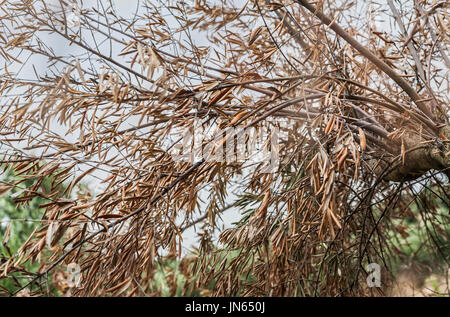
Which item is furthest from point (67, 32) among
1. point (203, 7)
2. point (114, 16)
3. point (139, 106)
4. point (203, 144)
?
point (203, 7)

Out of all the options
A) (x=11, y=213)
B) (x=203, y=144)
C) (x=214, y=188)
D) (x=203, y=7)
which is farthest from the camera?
(x=11, y=213)

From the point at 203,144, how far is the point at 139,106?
24 centimetres

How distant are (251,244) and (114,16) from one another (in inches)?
41.8

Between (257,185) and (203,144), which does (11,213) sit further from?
(203,144)

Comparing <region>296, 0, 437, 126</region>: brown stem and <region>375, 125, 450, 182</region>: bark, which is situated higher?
<region>296, 0, 437, 126</region>: brown stem

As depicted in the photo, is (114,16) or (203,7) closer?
(114,16)

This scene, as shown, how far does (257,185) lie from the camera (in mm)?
1976

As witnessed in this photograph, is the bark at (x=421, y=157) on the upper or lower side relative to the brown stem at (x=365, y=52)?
lower

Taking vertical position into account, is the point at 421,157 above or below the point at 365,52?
below
